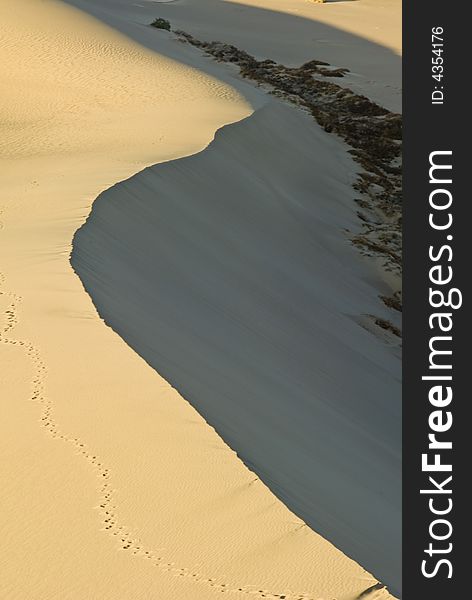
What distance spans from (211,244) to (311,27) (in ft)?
79.1

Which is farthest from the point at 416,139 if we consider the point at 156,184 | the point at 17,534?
the point at 17,534

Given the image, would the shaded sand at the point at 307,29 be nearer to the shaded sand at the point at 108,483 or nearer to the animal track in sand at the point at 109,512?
the shaded sand at the point at 108,483

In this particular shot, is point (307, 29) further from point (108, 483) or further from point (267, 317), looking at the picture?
point (108, 483)

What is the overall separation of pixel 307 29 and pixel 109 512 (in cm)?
3028

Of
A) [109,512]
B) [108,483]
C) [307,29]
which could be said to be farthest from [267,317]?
[307,29]

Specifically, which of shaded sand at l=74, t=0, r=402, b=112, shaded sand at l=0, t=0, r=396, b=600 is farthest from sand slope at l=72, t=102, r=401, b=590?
shaded sand at l=74, t=0, r=402, b=112

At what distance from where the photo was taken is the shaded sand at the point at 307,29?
27381 mm

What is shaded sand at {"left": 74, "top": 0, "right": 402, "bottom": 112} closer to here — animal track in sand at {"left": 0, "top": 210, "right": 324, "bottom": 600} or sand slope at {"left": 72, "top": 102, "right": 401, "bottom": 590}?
sand slope at {"left": 72, "top": 102, "right": 401, "bottom": 590}

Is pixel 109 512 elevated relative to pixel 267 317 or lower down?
elevated

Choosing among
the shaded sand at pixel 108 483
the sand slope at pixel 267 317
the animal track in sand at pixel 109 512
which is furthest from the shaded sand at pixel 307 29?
the animal track in sand at pixel 109 512

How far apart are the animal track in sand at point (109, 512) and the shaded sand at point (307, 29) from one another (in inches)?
762

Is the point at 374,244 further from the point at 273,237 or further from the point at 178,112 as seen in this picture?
the point at 178,112

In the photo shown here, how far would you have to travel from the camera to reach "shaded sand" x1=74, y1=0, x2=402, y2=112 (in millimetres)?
27381

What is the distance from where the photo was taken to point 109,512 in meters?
3.80
